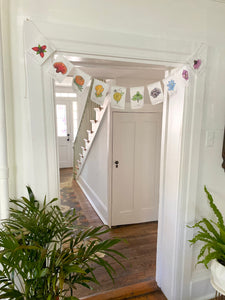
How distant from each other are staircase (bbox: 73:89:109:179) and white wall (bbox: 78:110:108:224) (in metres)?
0.10

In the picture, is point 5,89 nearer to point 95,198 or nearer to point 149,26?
point 149,26

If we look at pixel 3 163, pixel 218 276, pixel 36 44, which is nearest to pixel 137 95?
pixel 36 44

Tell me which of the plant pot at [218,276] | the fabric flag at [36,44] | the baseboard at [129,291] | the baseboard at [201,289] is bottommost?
the baseboard at [129,291]

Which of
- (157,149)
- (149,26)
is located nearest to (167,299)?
(157,149)

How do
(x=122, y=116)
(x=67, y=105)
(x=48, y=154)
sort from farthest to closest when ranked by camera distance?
1. (x=67, y=105)
2. (x=122, y=116)
3. (x=48, y=154)

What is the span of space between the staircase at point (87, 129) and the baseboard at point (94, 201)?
42 cm

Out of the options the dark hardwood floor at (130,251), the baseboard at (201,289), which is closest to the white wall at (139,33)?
the baseboard at (201,289)

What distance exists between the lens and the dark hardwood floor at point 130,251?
2012mm

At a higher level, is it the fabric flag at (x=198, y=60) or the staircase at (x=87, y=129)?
the fabric flag at (x=198, y=60)

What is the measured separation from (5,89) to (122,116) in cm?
182

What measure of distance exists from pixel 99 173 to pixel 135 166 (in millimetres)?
693

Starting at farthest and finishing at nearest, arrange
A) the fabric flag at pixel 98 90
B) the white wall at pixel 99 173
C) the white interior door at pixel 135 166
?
the white wall at pixel 99 173, the white interior door at pixel 135 166, the fabric flag at pixel 98 90

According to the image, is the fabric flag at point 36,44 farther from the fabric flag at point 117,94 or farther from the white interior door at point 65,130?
the white interior door at point 65,130

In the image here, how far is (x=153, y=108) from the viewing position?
2939 millimetres
